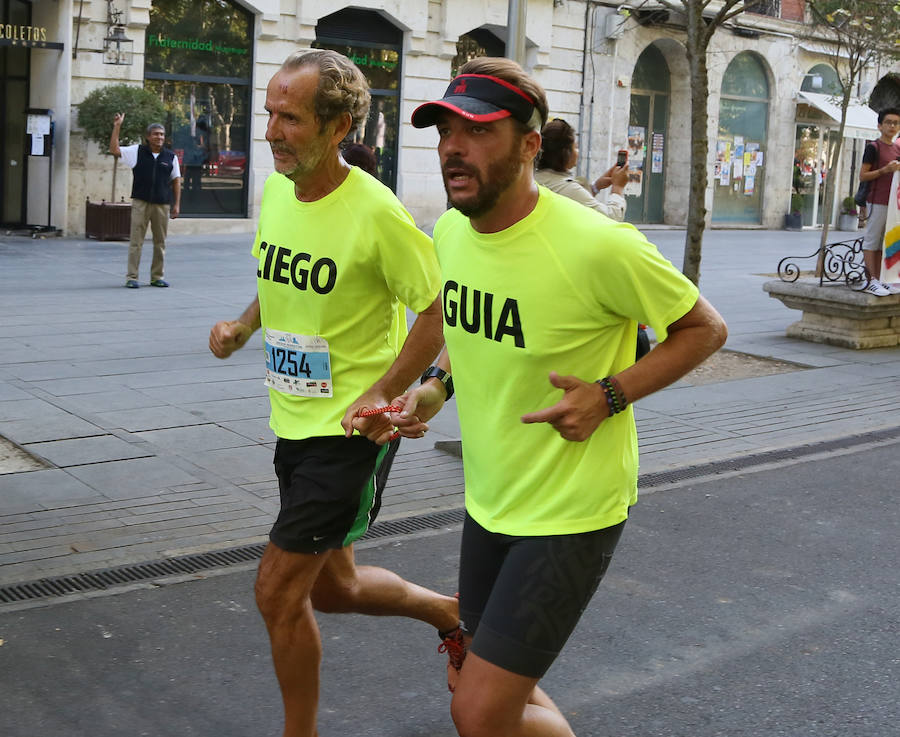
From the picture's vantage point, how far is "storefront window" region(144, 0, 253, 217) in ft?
69.8

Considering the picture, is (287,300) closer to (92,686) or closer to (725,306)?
(92,686)

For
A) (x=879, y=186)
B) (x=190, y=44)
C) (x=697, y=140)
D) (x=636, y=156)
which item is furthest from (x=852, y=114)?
(x=697, y=140)

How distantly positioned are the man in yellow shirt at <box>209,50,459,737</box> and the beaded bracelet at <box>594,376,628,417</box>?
77cm

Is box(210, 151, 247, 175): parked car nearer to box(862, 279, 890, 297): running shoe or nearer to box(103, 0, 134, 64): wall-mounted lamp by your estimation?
box(103, 0, 134, 64): wall-mounted lamp

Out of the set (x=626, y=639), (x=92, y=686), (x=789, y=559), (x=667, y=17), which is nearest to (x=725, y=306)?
(x=789, y=559)

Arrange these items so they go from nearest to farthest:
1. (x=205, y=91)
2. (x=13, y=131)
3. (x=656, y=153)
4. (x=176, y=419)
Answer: (x=176, y=419) → (x=13, y=131) → (x=205, y=91) → (x=656, y=153)

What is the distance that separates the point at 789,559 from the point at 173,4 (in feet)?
59.0

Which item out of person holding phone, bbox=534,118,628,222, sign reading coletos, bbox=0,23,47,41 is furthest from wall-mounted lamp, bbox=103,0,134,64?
person holding phone, bbox=534,118,628,222

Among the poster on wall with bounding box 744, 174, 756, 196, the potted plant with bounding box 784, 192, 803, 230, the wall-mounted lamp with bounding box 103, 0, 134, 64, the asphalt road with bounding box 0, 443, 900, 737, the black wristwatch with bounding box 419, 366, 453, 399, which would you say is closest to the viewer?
the black wristwatch with bounding box 419, 366, 453, 399

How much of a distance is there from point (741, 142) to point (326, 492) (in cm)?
2992

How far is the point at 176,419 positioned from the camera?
7.86m

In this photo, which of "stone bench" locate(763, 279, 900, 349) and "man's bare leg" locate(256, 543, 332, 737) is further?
"stone bench" locate(763, 279, 900, 349)

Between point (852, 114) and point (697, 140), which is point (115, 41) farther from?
point (852, 114)

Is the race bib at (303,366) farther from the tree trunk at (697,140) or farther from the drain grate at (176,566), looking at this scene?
the tree trunk at (697,140)
